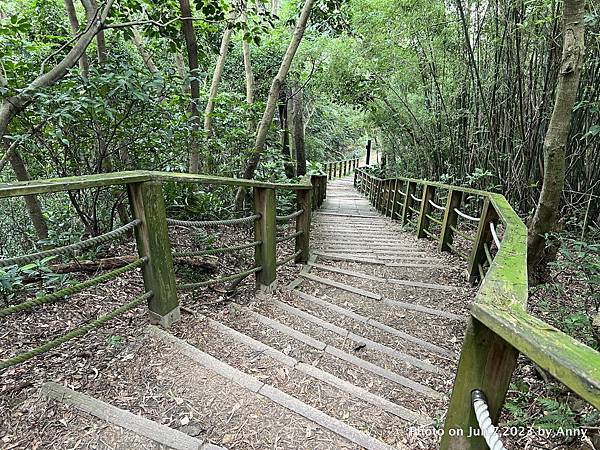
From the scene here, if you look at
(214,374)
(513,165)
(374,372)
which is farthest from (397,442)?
(513,165)

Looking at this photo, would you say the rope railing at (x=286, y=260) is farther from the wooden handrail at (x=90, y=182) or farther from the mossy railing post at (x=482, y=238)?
the mossy railing post at (x=482, y=238)

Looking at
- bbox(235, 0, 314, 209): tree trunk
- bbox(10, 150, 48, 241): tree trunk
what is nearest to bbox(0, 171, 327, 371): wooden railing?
bbox(10, 150, 48, 241): tree trunk

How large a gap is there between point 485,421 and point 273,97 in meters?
4.11

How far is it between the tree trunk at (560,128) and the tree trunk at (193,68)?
2617 millimetres

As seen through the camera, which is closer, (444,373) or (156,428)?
(156,428)

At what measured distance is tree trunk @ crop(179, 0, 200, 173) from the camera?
3211 millimetres

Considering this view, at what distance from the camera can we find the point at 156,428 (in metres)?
1.28

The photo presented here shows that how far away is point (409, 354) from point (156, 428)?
1451 mm

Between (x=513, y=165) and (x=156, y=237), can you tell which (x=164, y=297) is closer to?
(x=156, y=237)

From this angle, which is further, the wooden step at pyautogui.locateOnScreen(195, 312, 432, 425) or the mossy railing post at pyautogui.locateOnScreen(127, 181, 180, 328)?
the mossy railing post at pyautogui.locateOnScreen(127, 181, 180, 328)

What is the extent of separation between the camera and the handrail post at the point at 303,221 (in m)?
3.32

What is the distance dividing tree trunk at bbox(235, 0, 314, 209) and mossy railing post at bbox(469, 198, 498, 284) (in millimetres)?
2629

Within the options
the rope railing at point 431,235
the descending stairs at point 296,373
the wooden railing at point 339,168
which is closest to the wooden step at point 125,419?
the descending stairs at point 296,373

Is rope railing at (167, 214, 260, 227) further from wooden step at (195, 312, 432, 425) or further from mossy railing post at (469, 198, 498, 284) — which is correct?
mossy railing post at (469, 198, 498, 284)
